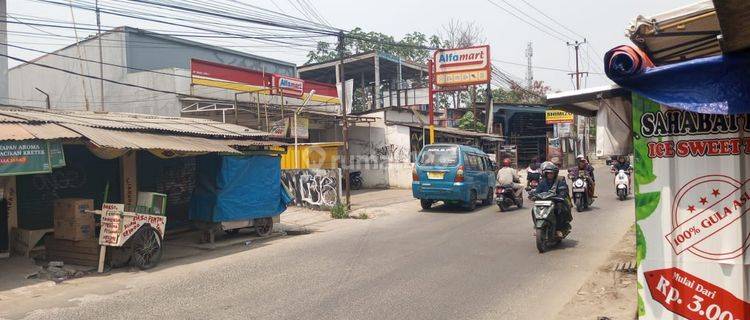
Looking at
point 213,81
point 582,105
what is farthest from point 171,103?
point 582,105

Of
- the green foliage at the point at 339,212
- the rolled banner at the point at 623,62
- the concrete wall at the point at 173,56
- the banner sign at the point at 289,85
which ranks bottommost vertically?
the green foliage at the point at 339,212

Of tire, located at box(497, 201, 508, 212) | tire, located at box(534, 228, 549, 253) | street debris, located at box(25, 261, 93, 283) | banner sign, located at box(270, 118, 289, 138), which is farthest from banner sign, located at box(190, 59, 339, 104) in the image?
tire, located at box(534, 228, 549, 253)

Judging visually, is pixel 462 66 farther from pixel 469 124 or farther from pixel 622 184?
pixel 622 184

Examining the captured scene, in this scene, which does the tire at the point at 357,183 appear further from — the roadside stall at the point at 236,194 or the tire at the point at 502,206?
the roadside stall at the point at 236,194

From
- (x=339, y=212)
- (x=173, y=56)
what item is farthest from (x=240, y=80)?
(x=339, y=212)

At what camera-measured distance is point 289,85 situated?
22.6 m

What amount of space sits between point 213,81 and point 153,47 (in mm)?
8641

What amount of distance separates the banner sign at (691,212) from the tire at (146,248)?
7.04 metres

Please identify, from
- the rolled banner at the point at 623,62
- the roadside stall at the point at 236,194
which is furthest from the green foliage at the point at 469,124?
the rolled banner at the point at 623,62

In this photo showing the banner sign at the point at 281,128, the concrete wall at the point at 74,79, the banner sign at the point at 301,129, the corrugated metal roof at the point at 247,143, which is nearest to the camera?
the corrugated metal roof at the point at 247,143

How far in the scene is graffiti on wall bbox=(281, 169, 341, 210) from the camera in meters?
16.1

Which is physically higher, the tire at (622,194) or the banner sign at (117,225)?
the banner sign at (117,225)

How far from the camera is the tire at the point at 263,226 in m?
11.5

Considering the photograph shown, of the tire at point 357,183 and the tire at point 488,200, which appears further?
the tire at point 357,183
